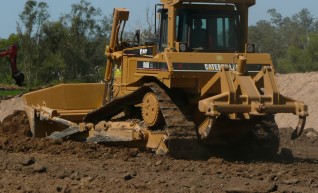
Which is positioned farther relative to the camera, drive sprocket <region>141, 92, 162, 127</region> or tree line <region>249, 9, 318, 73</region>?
tree line <region>249, 9, 318, 73</region>

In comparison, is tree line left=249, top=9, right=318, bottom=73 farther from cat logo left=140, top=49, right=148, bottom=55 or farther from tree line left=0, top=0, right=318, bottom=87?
cat logo left=140, top=49, right=148, bottom=55

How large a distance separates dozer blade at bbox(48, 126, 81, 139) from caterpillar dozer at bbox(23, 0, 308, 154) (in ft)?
0.12

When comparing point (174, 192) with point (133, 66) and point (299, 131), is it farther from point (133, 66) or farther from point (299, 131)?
point (133, 66)

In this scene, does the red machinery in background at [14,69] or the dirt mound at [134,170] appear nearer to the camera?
the dirt mound at [134,170]

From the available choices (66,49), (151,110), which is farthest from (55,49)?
(151,110)

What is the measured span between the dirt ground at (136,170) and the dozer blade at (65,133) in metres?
0.28

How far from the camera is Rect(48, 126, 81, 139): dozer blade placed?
1432 centimetres

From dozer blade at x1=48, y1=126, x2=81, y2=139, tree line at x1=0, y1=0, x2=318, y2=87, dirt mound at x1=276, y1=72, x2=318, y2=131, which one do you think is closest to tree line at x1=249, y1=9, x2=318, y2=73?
tree line at x1=0, y1=0, x2=318, y2=87

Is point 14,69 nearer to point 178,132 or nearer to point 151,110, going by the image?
point 151,110

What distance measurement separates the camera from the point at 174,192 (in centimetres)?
896

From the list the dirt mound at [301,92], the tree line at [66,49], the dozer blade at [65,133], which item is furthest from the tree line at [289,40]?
the dozer blade at [65,133]

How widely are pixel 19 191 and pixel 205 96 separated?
3.97 meters

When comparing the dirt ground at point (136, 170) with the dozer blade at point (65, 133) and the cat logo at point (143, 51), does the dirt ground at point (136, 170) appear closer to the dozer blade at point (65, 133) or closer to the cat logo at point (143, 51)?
the dozer blade at point (65, 133)

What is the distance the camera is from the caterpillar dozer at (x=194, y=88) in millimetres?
11516
